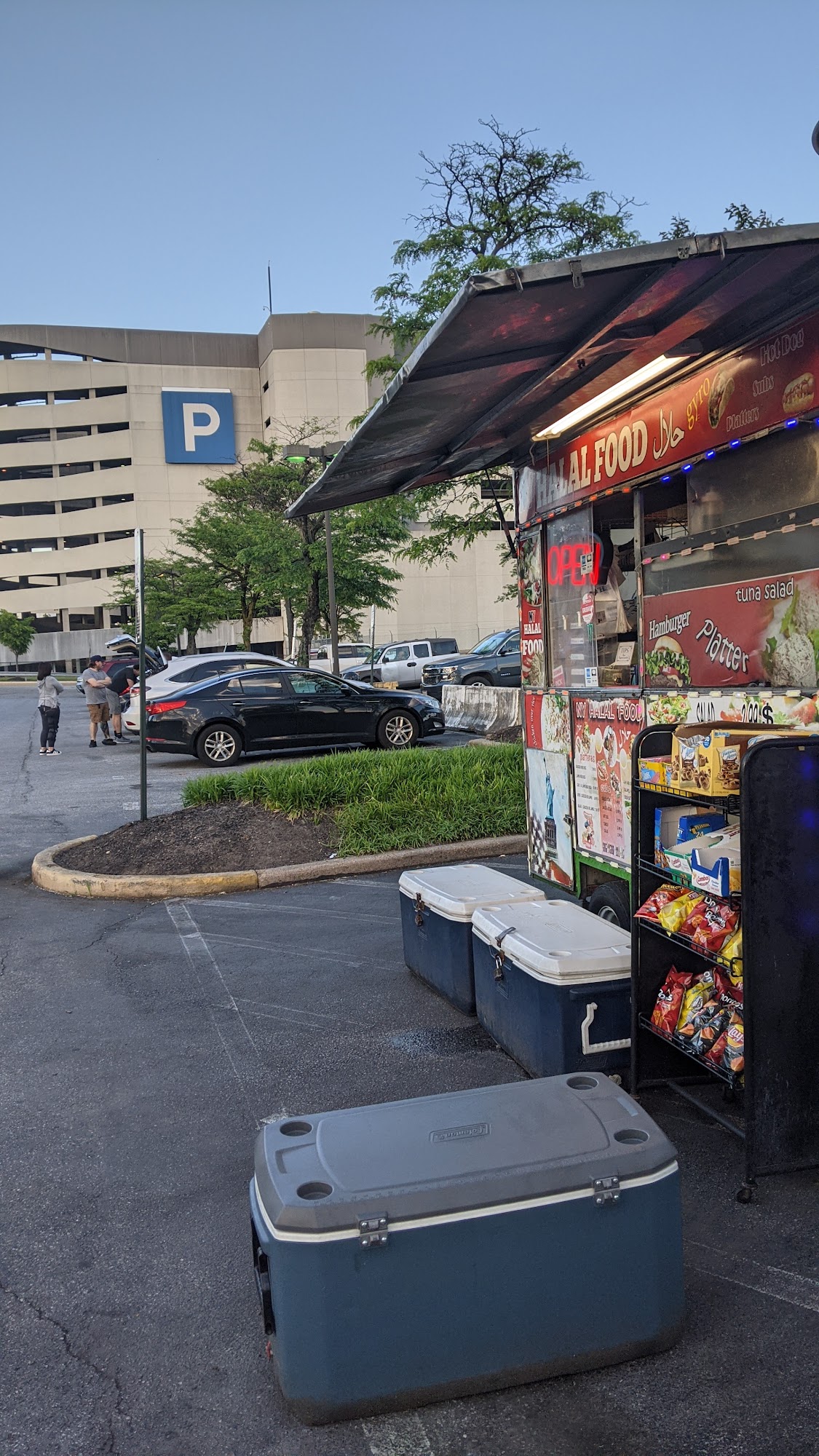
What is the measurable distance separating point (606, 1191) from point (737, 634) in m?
2.69

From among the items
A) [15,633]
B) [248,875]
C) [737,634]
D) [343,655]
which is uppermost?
[15,633]

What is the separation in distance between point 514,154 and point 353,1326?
59.0 ft

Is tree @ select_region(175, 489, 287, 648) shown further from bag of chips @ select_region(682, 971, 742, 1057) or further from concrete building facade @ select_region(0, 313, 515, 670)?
concrete building facade @ select_region(0, 313, 515, 670)

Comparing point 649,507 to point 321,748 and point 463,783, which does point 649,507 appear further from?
point 321,748

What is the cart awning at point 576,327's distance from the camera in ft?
11.6

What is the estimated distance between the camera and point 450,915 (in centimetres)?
532

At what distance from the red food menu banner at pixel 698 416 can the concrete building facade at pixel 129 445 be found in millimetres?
62210

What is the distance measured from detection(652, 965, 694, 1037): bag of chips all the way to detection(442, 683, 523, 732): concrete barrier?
1401 centimetres

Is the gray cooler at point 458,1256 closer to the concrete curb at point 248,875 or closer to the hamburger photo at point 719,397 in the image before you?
the hamburger photo at point 719,397

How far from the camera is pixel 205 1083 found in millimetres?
4793

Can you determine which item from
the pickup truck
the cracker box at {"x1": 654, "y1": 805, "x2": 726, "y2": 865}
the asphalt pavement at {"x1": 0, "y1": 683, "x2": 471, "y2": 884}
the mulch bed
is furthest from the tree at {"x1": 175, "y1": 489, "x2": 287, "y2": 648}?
the cracker box at {"x1": 654, "y1": 805, "x2": 726, "y2": 865}

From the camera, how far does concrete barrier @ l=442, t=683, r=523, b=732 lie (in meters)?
18.9

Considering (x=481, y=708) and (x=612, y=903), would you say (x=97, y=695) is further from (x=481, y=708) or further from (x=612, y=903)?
(x=612, y=903)

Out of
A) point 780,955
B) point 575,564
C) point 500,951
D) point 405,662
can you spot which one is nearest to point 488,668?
point 405,662
